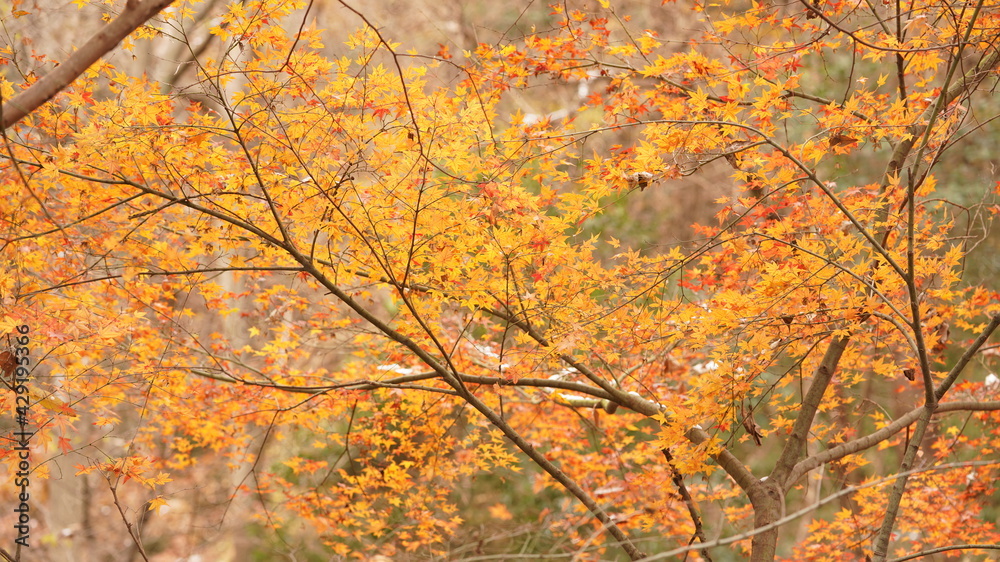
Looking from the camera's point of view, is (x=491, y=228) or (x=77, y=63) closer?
(x=77, y=63)

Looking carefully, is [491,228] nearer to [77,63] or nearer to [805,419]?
[77,63]

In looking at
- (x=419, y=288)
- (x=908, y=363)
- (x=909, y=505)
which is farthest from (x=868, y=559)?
(x=419, y=288)

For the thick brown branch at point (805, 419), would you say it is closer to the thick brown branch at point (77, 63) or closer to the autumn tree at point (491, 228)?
the autumn tree at point (491, 228)

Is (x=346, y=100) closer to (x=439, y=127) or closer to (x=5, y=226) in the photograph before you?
(x=439, y=127)

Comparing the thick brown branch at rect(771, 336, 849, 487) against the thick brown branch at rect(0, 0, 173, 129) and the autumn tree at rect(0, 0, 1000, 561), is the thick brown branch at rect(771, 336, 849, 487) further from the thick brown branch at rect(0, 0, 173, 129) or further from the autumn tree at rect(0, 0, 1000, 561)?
the thick brown branch at rect(0, 0, 173, 129)

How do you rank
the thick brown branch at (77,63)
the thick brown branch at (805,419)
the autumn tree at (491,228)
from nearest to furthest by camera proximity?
the thick brown branch at (77,63), the autumn tree at (491,228), the thick brown branch at (805,419)

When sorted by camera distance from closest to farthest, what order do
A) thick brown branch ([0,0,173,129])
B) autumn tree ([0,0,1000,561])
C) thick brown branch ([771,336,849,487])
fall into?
thick brown branch ([0,0,173,129]) → autumn tree ([0,0,1000,561]) → thick brown branch ([771,336,849,487])

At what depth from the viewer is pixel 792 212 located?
3900 millimetres

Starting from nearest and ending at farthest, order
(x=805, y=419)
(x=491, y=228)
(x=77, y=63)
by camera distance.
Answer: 1. (x=77, y=63)
2. (x=491, y=228)
3. (x=805, y=419)

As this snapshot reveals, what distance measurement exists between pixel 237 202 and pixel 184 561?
7.28 m

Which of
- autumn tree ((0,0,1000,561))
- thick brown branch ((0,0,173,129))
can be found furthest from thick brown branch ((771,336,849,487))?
thick brown branch ((0,0,173,129))

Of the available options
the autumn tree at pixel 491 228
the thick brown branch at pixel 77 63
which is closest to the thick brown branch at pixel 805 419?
the autumn tree at pixel 491 228

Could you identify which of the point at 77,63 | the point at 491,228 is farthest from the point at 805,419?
the point at 77,63

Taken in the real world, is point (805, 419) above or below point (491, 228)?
below
